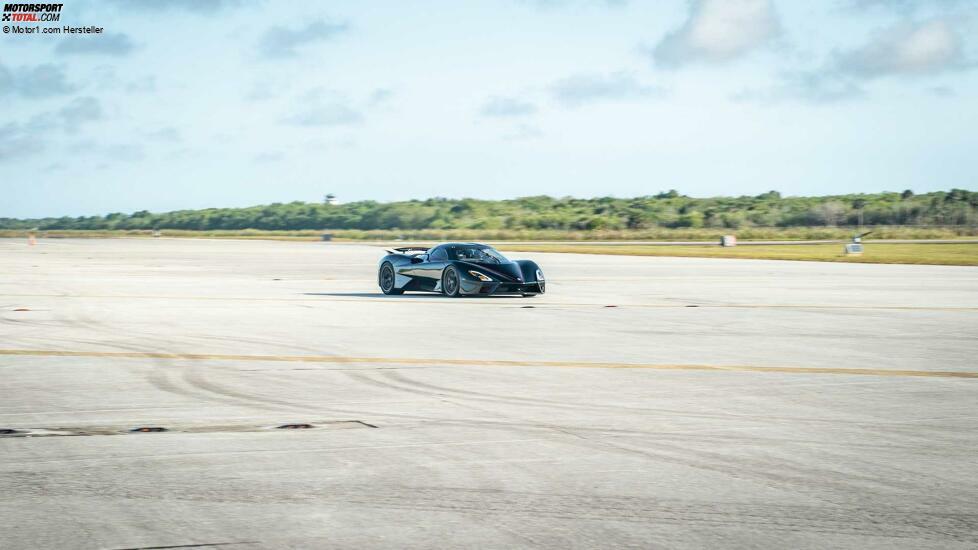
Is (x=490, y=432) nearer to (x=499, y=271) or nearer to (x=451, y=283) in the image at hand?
(x=499, y=271)

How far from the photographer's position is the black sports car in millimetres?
24000

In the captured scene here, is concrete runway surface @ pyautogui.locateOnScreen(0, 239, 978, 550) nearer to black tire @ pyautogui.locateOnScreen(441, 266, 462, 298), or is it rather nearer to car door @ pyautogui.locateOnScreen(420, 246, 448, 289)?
black tire @ pyautogui.locateOnScreen(441, 266, 462, 298)

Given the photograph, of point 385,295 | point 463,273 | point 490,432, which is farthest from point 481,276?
point 490,432

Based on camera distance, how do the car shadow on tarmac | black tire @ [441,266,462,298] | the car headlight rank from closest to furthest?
the car headlight, black tire @ [441,266,462,298], the car shadow on tarmac

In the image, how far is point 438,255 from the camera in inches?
985

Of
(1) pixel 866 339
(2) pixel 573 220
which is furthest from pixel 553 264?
(2) pixel 573 220

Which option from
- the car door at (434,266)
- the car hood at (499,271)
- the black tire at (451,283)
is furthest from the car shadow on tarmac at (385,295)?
the car hood at (499,271)

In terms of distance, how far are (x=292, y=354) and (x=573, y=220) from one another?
155459mm

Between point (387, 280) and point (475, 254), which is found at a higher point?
point (475, 254)

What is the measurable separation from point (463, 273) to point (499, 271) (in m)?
0.76

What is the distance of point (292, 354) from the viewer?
13367 millimetres

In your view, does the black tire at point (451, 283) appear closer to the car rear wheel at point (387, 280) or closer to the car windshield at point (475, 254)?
the car windshield at point (475, 254)

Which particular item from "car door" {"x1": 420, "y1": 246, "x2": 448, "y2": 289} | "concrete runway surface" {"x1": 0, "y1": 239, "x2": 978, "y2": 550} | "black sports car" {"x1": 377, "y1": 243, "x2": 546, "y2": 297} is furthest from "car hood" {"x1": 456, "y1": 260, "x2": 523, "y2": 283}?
"concrete runway surface" {"x1": 0, "y1": 239, "x2": 978, "y2": 550}

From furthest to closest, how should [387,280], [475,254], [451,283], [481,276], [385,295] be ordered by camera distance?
1. [387,280]
2. [385,295]
3. [475,254]
4. [451,283]
5. [481,276]
